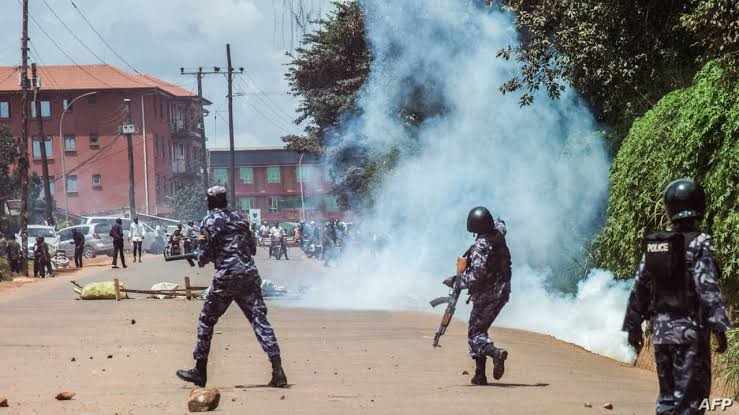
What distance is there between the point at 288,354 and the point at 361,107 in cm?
2115

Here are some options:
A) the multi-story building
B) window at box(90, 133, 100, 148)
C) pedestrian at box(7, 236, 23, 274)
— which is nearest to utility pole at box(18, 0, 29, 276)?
pedestrian at box(7, 236, 23, 274)

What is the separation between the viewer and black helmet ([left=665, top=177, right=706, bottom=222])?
24.5ft

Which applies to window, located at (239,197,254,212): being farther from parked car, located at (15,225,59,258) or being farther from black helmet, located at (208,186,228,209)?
black helmet, located at (208,186,228,209)

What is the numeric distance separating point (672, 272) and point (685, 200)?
0.41 metres

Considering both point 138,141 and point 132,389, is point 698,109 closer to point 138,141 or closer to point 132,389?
point 132,389

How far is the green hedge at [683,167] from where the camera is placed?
42.4 ft

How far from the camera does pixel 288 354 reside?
14836 mm

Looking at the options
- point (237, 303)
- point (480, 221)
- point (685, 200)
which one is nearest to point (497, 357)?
point (480, 221)

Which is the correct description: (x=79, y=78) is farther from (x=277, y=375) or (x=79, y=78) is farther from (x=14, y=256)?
(x=277, y=375)

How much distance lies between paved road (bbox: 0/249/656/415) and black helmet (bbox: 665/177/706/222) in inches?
109

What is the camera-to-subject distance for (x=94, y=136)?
98.9m

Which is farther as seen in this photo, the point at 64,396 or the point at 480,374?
the point at 480,374

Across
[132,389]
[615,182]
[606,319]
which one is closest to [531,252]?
[606,319]

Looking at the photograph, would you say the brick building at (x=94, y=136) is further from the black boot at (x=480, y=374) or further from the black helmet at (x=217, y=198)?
the black boot at (x=480, y=374)
